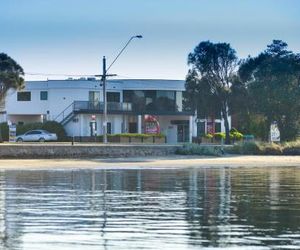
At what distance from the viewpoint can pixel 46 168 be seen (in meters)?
43.4

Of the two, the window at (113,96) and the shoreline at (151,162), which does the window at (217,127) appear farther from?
the shoreline at (151,162)

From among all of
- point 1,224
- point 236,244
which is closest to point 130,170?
point 1,224

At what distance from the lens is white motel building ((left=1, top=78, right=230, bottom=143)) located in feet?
290

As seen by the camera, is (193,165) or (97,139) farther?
(97,139)

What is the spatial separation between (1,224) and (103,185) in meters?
13.1

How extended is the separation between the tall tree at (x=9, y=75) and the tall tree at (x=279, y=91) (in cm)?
2133

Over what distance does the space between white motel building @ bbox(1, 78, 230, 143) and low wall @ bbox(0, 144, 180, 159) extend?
1234 inches

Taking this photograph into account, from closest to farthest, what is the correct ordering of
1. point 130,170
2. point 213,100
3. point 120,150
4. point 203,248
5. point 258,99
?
point 203,248
point 130,170
point 120,150
point 258,99
point 213,100

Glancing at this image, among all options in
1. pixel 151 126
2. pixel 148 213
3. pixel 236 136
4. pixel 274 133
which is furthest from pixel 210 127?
pixel 148 213

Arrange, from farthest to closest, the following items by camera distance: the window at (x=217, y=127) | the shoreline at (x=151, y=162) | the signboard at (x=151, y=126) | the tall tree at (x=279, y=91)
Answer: the window at (x=217, y=127) → the signboard at (x=151, y=126) → the tall tree at (x=279, y=91) → the shoreline at (x=151, y=162)

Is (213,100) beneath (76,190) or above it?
above

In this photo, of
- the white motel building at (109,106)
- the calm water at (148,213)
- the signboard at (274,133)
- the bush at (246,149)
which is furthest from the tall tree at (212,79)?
the calm water at (148,213)

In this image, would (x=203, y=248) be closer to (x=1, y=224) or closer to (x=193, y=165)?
(x=1, y=224)

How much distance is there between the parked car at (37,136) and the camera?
8012 centimetres
